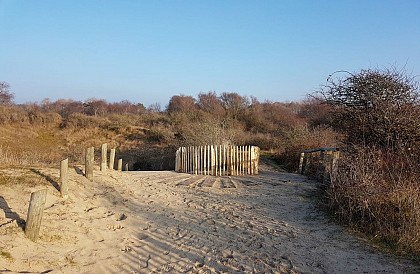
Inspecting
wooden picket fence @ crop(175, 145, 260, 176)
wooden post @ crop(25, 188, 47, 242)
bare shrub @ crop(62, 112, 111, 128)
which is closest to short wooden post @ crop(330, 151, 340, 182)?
wooden picket fence @ crop(175, 145, 260, 176)

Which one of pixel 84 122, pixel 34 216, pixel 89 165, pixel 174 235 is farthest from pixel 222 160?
pixel 84 122

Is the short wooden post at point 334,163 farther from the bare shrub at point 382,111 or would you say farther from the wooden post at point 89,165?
the wooden post at point 89,165

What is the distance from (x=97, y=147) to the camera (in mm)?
32156

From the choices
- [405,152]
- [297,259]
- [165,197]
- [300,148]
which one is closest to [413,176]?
[405,152]

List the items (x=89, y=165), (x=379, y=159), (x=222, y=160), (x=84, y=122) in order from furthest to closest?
(x=84, y=122) → (x=222, y=160) → (x=89, y=165) → (x=379, y=159)

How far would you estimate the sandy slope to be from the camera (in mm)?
6035

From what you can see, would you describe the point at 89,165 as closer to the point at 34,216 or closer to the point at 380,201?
the point at 34,216

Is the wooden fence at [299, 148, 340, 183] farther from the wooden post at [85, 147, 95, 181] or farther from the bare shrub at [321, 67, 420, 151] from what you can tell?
the wooden post at [85, 147, 95, 181]

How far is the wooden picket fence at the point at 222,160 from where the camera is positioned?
15.5 m

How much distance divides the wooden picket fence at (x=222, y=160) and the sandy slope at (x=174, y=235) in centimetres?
422

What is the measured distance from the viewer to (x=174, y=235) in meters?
7.59

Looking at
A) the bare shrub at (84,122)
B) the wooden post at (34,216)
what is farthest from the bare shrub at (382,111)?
the bare shrub at (84,122)

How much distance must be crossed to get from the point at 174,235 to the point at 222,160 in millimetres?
8051

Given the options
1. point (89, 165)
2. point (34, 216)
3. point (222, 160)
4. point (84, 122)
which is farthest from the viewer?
point (84, 122)
